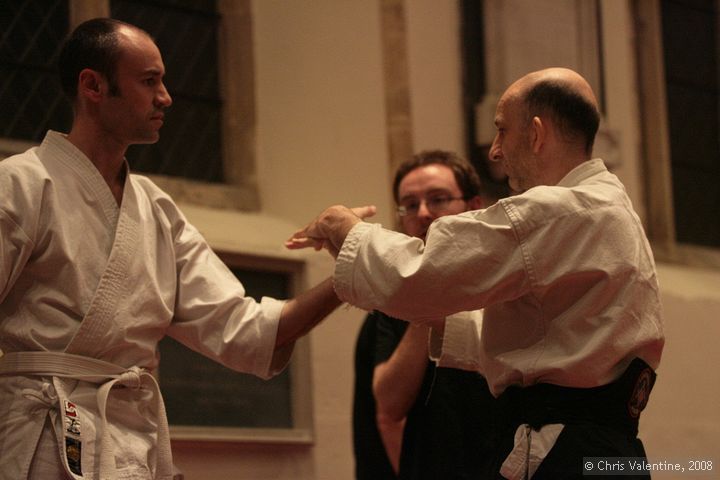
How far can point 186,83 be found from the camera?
633cm

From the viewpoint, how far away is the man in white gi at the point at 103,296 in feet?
10.2

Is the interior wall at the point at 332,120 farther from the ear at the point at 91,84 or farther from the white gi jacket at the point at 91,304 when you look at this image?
the ear at the point at 91,84

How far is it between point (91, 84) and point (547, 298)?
1330 mm

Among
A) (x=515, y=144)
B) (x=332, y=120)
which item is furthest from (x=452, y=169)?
(x=332, y=120)

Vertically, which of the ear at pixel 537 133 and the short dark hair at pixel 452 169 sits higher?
the short dark hair at pixel 452 169

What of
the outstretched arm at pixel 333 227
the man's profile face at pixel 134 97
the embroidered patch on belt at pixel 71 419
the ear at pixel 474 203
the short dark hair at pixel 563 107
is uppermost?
the man's profile face at pixel 134 97

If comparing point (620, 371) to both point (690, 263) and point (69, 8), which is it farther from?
point (690, 263)

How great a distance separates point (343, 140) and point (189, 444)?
5.88 feet

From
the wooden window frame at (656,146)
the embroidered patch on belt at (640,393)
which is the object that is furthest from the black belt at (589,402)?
the wooden window frame at (656,146)

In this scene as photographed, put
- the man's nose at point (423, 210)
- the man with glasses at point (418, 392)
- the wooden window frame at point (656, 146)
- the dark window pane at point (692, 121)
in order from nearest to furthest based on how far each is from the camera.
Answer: the man with glasses at point (418, 392) → the man's nose at point (423, 210) → the wooden window frame at point (656, 146) → the dark window pane at point (692, 121)

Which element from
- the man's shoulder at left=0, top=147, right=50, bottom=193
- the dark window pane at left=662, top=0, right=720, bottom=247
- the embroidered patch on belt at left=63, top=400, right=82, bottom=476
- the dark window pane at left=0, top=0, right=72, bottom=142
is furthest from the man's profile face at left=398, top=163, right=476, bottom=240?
the dark window pane at left=662, top=0, right=720, bottom=247

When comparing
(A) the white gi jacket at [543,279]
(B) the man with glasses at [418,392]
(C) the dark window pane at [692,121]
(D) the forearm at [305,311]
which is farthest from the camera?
(C) the dark window pane at [692,121]

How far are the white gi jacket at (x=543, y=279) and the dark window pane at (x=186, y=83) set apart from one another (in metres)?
3.27

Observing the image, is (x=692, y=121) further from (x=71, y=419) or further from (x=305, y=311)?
(x=71, y=419)
